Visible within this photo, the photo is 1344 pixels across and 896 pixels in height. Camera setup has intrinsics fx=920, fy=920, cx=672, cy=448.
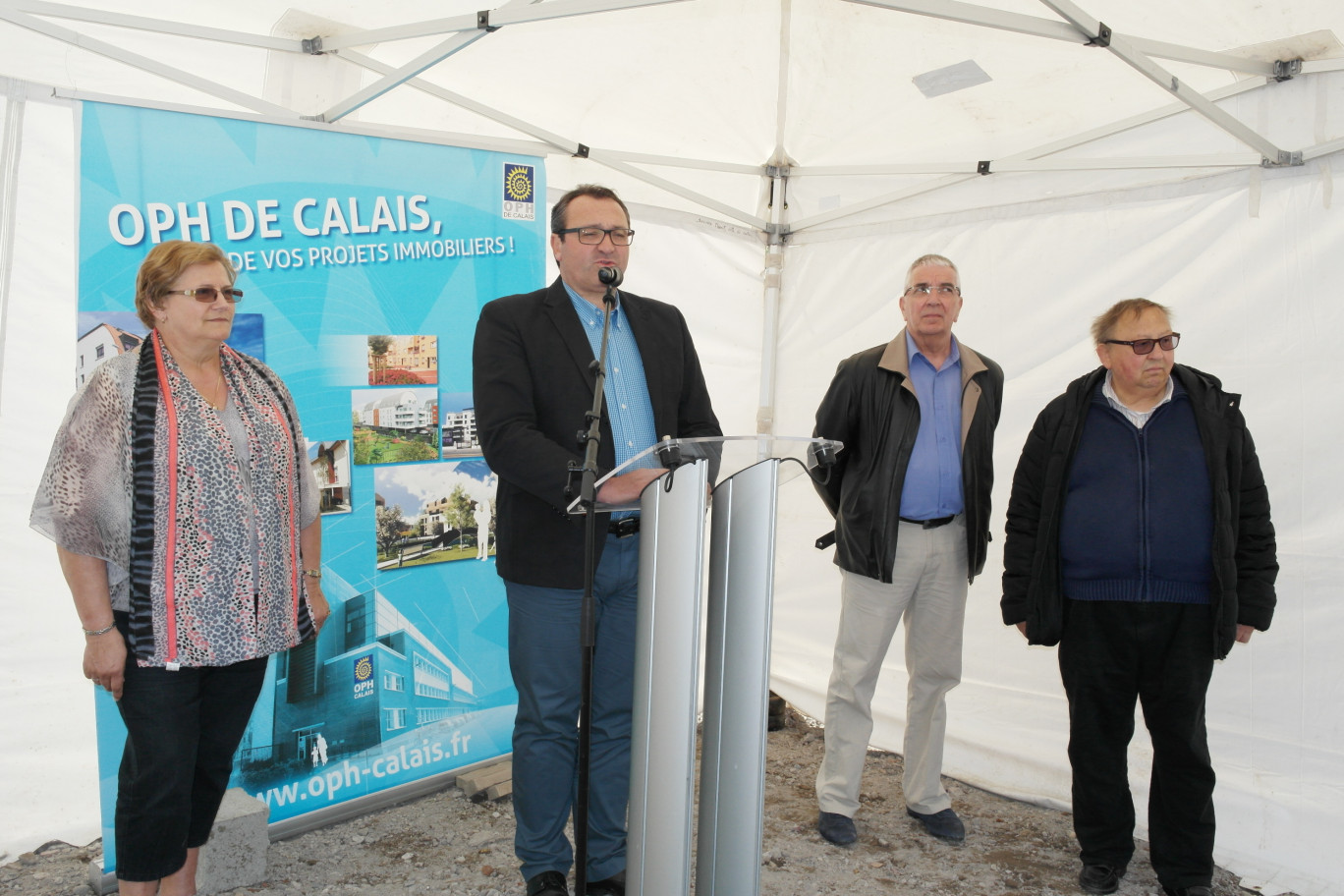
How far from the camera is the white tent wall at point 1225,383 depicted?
303cm

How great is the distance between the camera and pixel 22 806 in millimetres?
2814

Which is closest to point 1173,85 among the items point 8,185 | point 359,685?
point 359,685

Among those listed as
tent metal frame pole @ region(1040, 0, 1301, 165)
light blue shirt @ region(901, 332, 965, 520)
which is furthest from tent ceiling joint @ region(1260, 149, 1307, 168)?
light blue shirt @ region(901, 332, 965, 520)

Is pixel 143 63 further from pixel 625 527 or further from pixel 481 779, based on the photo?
pixel 481 779

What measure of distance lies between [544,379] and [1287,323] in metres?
2.52

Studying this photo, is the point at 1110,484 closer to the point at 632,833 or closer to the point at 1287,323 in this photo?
the point at 1287,323

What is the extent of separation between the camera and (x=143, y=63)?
8.95 feet

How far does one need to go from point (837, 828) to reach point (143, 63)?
3296mm

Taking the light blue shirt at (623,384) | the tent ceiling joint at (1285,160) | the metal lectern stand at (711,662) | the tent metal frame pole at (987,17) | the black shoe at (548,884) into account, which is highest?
the tent metal frame pole at (987,17)

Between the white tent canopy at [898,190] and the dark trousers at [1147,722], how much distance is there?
57 cm

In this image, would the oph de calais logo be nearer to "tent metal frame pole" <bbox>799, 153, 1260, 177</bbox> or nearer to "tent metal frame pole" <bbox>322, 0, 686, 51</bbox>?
"tent metal frame pole" <bbox>322, 0, 686, 51</bbox>

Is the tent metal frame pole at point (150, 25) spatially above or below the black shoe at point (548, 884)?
above

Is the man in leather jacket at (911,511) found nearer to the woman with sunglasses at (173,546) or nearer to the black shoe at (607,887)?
the black shoe at (607,887)

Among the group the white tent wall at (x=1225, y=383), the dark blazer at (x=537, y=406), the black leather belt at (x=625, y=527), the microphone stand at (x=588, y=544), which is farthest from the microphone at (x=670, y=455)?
the white tent wall at (x=1225, y=383)
